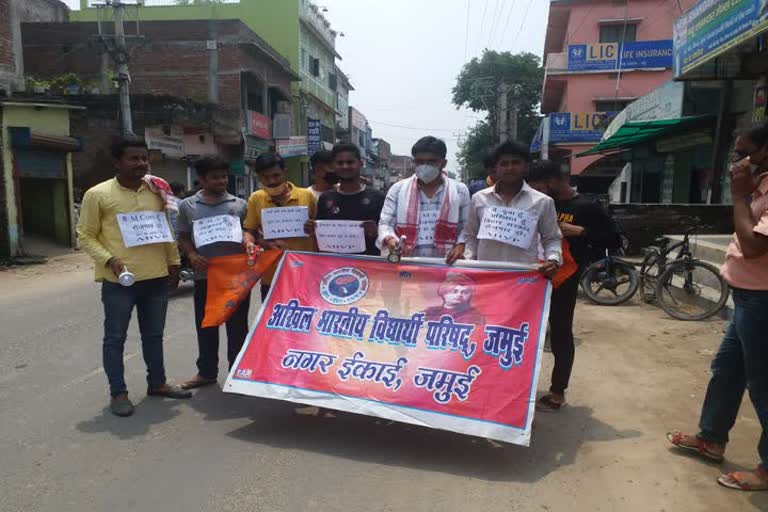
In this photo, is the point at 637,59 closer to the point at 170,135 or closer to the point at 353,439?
the point at 170,135

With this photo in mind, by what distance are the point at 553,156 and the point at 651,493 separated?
27.2 m

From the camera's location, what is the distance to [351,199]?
13.7ft

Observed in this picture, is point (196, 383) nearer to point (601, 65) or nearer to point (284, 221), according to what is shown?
point (284, 221)

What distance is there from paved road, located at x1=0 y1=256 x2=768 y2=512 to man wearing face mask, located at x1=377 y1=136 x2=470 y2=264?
46.6 inches

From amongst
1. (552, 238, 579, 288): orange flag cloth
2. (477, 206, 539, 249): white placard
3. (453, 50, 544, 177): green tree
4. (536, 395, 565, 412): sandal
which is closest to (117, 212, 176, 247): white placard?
(477, 206, 539, 249): white placard

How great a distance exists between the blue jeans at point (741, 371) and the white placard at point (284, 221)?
2.76 meters

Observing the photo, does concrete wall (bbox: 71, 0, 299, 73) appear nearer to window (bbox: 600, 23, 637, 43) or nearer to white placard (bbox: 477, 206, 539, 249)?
window (bbox: 600, 23, 637, 43)

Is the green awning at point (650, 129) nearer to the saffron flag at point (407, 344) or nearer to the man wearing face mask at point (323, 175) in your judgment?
the man wearing face mask at point (323, 175)

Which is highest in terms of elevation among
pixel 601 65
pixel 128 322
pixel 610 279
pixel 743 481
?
pixel 601 65

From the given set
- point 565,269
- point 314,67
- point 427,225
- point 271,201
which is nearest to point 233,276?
point 271,201

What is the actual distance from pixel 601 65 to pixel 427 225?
2451 cm

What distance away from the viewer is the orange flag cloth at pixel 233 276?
4.25 meters

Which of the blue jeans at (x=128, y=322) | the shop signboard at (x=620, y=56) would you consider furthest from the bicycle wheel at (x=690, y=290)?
the shop signboard at (x=620, y=56)

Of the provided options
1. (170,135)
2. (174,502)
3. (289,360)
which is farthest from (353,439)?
(170,135)
